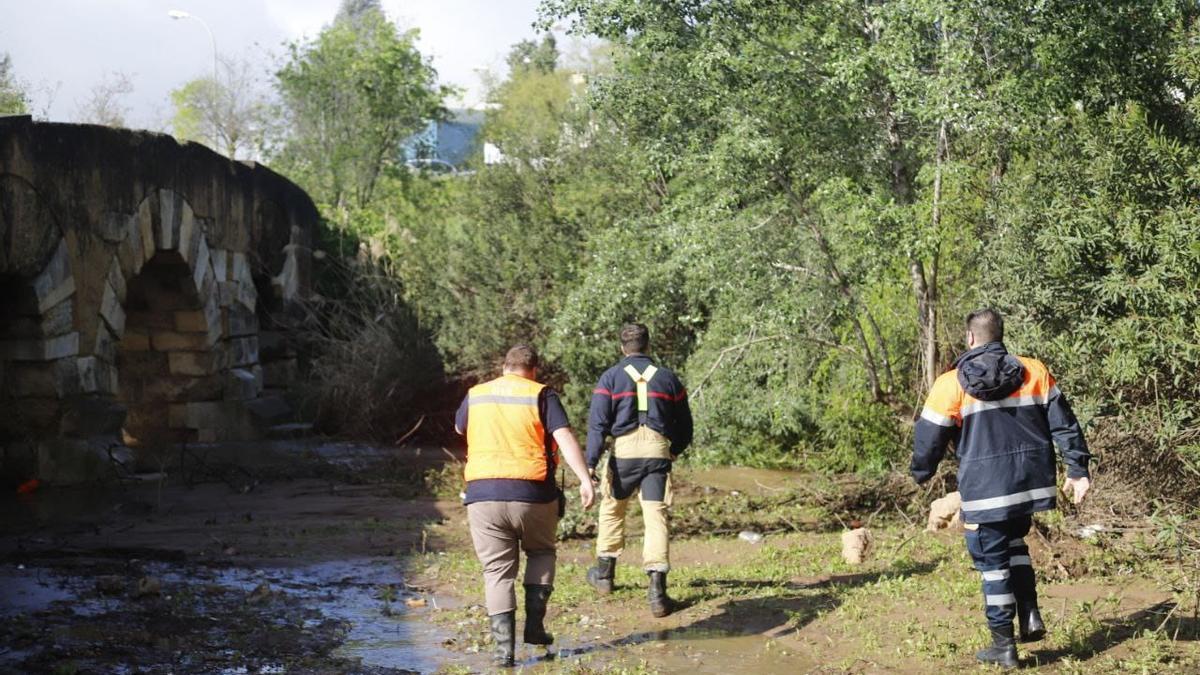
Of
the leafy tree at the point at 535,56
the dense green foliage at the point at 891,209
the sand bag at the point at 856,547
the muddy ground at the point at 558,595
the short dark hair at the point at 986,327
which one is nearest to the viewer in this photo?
the short dark hair at the point at 986,327

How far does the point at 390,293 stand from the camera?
20.9 m

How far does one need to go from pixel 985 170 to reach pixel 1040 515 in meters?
3.11

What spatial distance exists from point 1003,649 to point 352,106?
27297 mm

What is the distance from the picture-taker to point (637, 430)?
8703 millimetres

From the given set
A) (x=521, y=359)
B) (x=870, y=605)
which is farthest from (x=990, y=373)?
(x=521, y=359)

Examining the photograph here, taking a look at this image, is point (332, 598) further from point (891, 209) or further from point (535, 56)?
point (535, 56)

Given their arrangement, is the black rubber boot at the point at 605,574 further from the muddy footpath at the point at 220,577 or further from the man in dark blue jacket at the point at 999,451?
the man in dark blue jacket at the point at 999,451

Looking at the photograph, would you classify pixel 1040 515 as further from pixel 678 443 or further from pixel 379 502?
pixel 379 502

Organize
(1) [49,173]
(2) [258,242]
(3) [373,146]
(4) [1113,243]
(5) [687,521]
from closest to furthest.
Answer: (4) [1113,243], (5) [687,521], (1) [49,173], (2) [258,242], (3) [373,146]

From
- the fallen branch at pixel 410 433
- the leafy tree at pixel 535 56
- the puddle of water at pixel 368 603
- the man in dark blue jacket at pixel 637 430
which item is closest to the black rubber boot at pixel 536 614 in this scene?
the puddle of water at pixel 368 603

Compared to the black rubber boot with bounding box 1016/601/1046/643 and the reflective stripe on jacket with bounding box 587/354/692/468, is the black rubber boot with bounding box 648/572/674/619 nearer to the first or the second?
the reflective stripe on jacket with bounding box 587/354/692/468

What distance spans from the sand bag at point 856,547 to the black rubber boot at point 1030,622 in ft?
8.91

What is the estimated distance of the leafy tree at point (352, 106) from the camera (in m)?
30.7

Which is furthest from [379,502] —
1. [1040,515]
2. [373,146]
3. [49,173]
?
[373,146]
